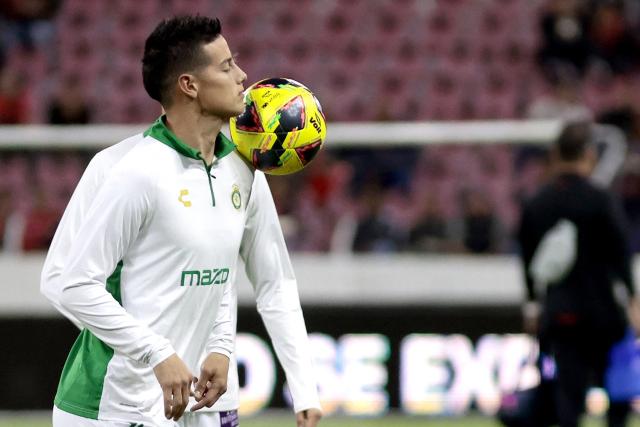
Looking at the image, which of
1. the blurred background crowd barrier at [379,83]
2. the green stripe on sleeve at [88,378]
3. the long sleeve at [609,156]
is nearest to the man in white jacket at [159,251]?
the green stripe on sleeve at [88,378]

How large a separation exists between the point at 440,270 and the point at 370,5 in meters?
5.32

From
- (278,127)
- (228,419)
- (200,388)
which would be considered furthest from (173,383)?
(278,127)

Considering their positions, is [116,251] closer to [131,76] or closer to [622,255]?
[622,255]

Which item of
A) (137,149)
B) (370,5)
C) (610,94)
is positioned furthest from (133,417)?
(370,5)

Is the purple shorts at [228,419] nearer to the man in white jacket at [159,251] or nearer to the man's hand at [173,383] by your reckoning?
the man in white jacket at [159,251]

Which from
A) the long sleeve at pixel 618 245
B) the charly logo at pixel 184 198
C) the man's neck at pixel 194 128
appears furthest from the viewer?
the long sleeve at pixel 618 245

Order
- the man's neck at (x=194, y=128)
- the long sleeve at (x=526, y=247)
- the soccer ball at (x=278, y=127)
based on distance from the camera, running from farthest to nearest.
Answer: the long sleeve at (x=526, y=247), the soccer ball at (x=278, y=127), the man's neck at (x=194, y=128)

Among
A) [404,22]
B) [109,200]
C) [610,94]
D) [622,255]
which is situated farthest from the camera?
[404,22]

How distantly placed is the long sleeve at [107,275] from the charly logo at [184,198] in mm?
159

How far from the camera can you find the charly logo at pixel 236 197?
13.6 ft

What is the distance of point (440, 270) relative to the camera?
395 inches

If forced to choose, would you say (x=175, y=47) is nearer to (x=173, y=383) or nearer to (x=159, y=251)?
(x=159, y=251)

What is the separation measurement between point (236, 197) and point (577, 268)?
10.6 ft

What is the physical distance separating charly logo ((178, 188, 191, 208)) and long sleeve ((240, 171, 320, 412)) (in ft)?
1.15
